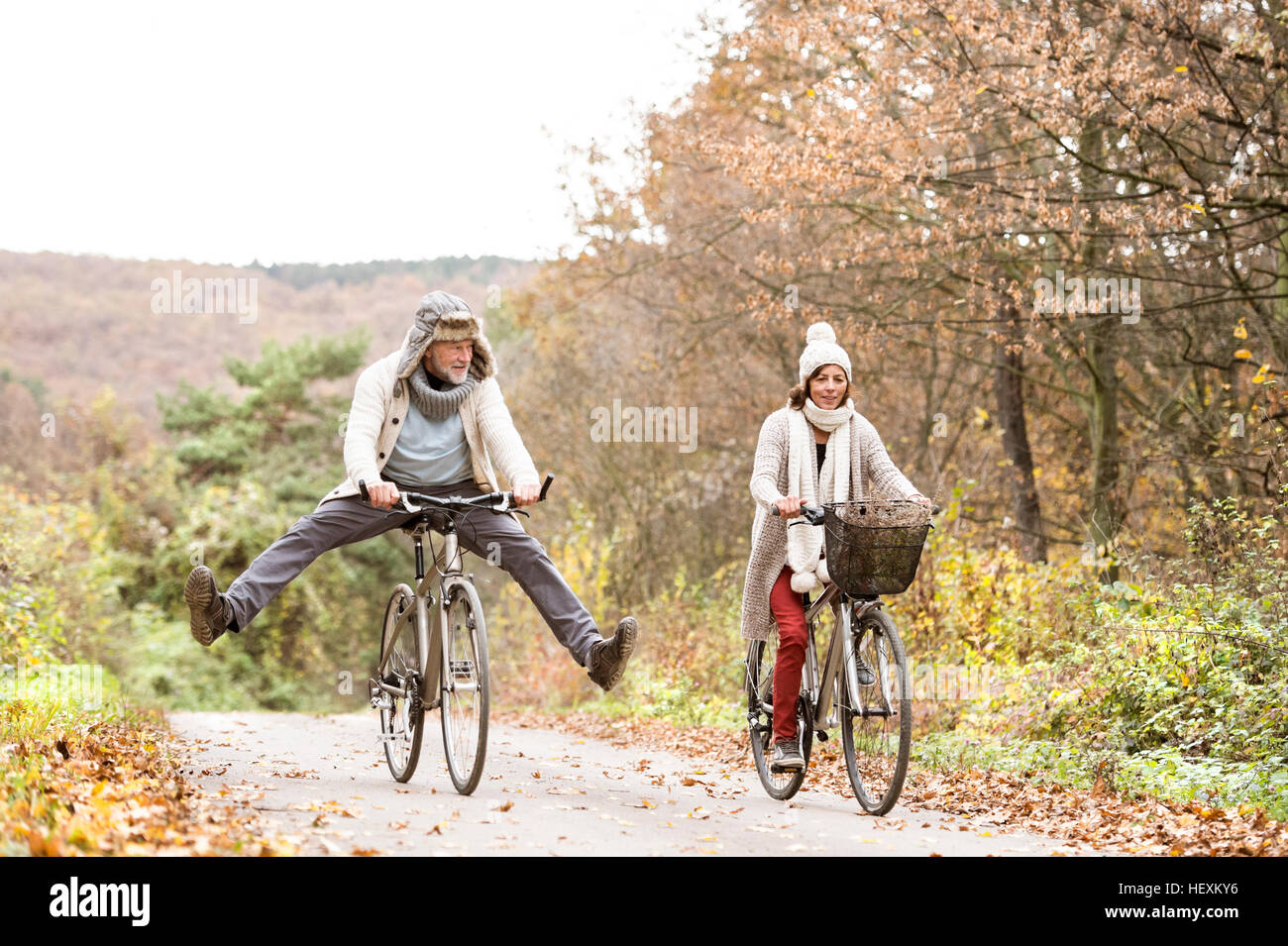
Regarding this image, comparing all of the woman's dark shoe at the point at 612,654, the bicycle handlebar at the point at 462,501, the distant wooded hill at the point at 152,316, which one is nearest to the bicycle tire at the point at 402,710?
the bicycle handlebar at the point at 462,501

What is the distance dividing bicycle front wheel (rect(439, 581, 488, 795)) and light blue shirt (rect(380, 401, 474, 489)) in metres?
0.67

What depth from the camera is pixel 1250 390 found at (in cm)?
1373

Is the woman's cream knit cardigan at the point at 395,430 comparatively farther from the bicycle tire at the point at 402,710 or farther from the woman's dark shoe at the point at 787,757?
the woman's dark shoe at the point at 787,757

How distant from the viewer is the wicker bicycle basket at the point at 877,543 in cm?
591

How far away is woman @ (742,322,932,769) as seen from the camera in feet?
21.8

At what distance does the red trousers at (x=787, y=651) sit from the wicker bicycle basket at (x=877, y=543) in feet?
2.15

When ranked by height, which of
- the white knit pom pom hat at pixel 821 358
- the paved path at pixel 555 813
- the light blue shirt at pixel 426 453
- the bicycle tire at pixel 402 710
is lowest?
the paved path at pixel 555 813

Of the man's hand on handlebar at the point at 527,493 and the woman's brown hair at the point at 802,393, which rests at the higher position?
the woman's brown hair at the point at 802,393

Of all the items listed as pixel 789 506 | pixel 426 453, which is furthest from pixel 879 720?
pixel 426 453

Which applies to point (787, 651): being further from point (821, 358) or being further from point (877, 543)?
point (821, 358)

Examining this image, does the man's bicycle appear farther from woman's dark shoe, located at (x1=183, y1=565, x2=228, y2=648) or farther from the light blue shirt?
woman's dark shoe, located at (x1=183, y1=565, x2=228, y2=648)

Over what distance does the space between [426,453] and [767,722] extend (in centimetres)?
233
